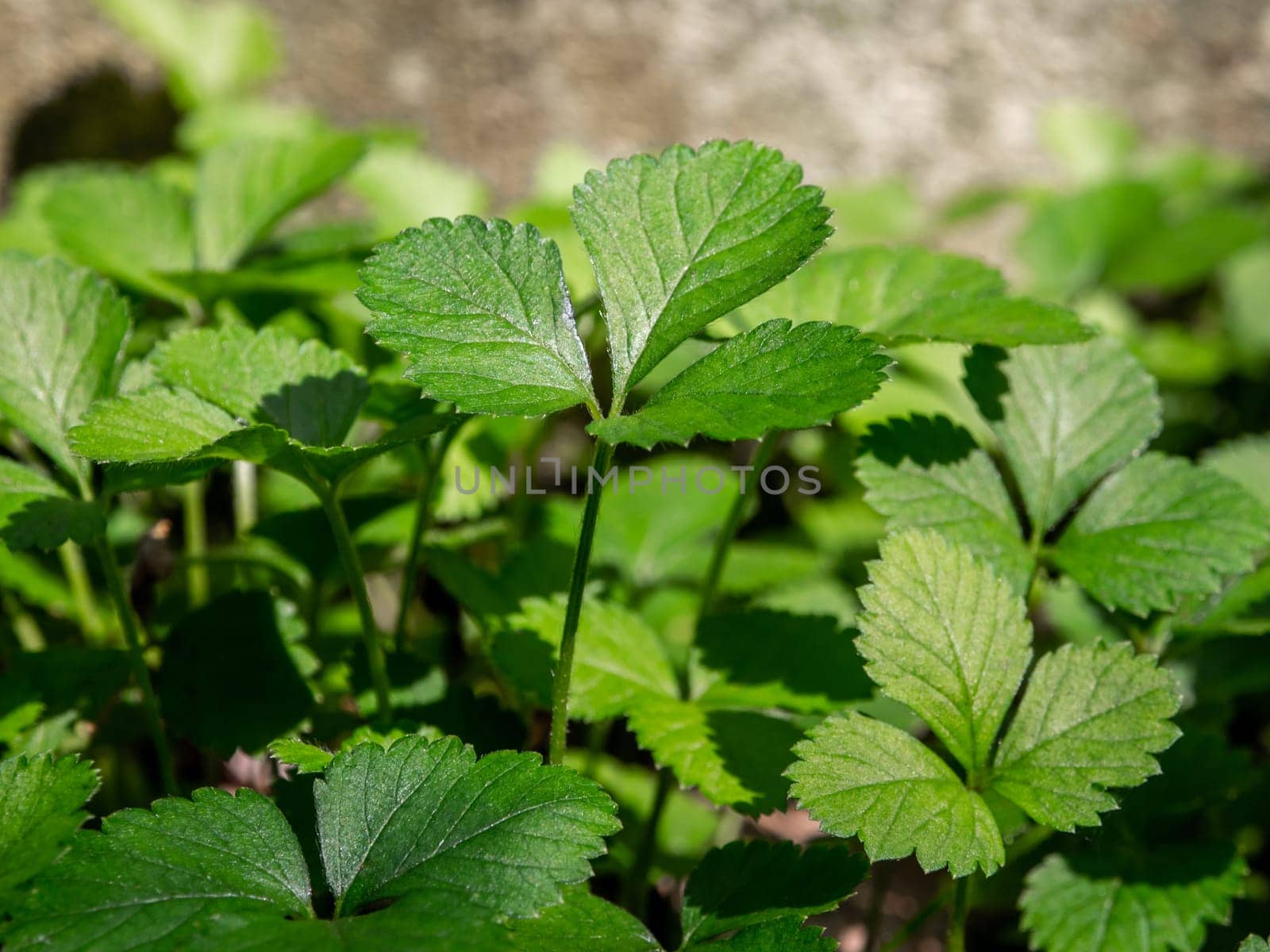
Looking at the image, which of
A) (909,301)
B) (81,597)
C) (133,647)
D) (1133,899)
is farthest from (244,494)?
(1133,899)

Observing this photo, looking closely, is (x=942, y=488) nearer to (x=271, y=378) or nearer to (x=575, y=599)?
(x=575, y=599)

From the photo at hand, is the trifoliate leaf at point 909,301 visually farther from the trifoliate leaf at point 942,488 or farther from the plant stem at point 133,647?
the plant stem at point 133,647

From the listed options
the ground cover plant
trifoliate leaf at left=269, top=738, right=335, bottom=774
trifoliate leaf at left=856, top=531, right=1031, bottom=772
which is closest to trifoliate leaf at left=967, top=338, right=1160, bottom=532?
the ground cover plant

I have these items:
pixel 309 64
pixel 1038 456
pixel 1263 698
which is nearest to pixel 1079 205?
pixel 1263 698

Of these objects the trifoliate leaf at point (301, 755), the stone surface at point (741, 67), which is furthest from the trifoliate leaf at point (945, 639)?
the stone surface at point (741, 67)

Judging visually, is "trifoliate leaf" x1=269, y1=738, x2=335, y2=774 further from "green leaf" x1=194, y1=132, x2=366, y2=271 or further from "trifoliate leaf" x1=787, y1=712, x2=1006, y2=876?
"green leaf" x1=194, y1=132, x2=366, y2=271
